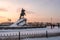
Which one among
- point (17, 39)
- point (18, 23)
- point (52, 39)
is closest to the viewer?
point (17, 39)

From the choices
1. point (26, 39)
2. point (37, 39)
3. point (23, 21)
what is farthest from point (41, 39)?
point (23, 21)

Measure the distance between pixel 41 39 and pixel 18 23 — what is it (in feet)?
77.1

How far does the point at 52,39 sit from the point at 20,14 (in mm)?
24739

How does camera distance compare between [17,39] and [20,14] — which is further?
[20,14]

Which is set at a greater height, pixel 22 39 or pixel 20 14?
pixel 20 14

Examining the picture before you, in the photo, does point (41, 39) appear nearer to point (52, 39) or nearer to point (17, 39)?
point (52, 39)

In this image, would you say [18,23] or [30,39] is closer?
[30,39]

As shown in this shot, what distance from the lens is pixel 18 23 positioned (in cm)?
4166

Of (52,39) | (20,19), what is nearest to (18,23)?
(20,19)

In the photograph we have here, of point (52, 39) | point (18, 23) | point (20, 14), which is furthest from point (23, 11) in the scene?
point (52, 39)

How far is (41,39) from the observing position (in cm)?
1858

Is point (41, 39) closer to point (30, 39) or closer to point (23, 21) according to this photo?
point (30, 39)

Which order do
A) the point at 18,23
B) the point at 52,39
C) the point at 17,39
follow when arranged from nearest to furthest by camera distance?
1. the point at 17,39
2. the point at 52,39
3. the point at 18,23

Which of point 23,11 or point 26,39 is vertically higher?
point 23,11
